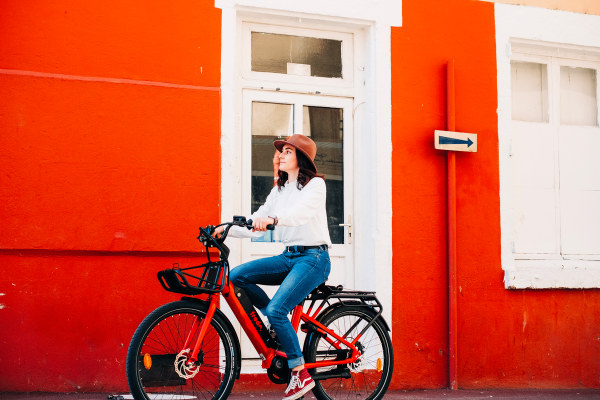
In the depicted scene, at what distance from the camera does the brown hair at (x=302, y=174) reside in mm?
3949

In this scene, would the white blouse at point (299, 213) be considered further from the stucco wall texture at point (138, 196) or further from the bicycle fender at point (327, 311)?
the stucco wall texture at point (138, 196)

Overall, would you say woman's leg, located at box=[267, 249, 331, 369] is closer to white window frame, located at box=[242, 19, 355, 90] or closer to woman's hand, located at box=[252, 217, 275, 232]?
woman's hand, located at box=[252, 217, 275, 232]

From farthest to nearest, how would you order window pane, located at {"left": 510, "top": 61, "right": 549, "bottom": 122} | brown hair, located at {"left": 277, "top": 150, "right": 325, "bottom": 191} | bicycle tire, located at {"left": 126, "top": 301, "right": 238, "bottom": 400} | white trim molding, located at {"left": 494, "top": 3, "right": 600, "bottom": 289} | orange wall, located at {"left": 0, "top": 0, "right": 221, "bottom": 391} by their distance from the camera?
window pane, located at {"left": 510, "top": 61, "right": 549, "bottom": 122}, white trim molding, located at {"left": 494, "top": 3, "right": 600, "bottom": 289}, orange wall, located at {"left": 0, "top": 0, "right": 221, "bottom": 391}, brown hair, located at {"left": 277, "top": 150, "right": 325, "bottom": 191}, bicycle tire, located at {"left": 126, "top": 301, "right": 238, "bottom": 400}

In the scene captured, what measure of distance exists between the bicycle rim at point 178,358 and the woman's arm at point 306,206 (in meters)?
0.74

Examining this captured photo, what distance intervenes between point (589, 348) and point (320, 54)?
3.80 meters

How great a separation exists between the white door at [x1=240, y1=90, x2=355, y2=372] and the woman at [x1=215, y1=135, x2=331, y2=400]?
1.16m

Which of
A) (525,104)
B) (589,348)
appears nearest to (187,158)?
(525,104)

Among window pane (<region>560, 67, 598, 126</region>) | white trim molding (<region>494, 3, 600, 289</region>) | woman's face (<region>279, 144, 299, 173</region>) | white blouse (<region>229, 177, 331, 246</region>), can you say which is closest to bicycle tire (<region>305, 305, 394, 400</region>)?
white blouse (<region>229, 177, 331, 246</region>)

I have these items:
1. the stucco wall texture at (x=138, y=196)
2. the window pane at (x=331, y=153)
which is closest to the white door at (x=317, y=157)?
the window pane at (x=331, y=153)

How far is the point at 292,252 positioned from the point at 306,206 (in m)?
0.40

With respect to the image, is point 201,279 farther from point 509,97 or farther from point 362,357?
point 509,97

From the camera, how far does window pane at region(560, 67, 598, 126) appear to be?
20.2ft

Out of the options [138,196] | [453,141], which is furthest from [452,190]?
[138,196]

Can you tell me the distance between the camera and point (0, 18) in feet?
15.0
